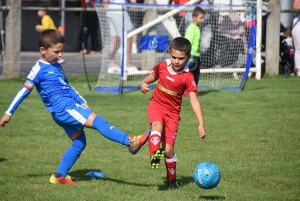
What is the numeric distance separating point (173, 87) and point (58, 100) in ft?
3.96

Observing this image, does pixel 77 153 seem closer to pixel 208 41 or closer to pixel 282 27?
pixel 208 41

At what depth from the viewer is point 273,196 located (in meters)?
6.46

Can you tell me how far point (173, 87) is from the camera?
6.99m

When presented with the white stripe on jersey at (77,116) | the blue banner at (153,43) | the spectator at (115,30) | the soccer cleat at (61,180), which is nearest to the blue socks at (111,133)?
the white stripe on jersey at (77,116)

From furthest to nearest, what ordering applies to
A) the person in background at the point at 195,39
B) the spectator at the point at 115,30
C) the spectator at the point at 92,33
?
the spectator at the point at 92,33
the spectator at the point at 115,30
the person in background at the point at 195,39

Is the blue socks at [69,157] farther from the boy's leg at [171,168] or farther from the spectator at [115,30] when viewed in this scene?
the spectator at [115,30]

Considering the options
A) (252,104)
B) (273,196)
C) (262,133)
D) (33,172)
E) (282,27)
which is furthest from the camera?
(282,27)

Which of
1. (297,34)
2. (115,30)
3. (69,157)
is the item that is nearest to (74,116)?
(69,157)

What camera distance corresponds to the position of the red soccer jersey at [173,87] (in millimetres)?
6973

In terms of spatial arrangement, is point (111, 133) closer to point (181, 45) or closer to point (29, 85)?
point (29, 85)

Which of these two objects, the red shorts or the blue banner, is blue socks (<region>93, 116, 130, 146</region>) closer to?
the red shorts

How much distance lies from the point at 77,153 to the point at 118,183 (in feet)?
1.78

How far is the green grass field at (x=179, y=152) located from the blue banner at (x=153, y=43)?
4.75 ft

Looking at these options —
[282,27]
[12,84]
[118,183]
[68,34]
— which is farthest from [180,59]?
[68,34]
